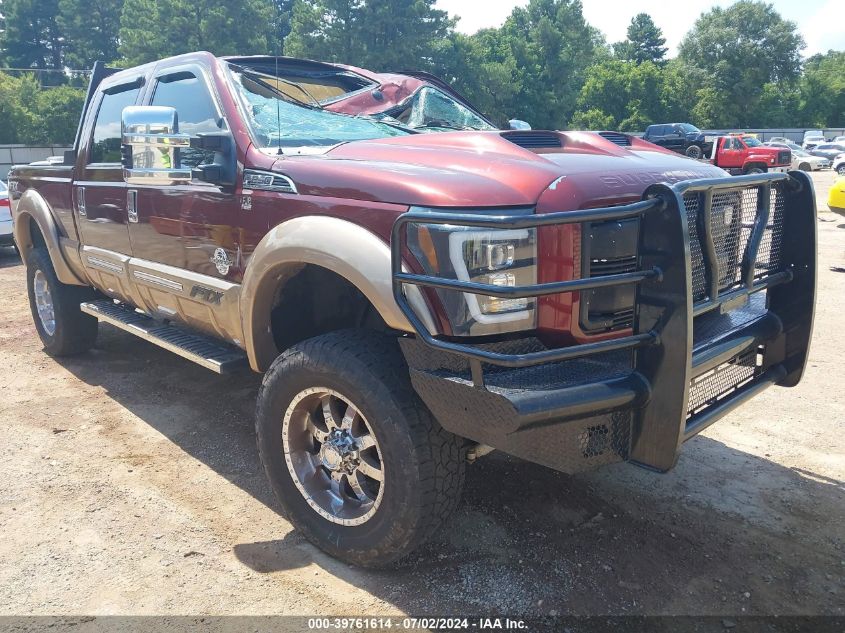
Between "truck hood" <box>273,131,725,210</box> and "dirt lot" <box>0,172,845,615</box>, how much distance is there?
4.81ft

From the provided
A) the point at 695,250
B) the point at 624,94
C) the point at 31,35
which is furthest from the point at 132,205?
the point at 31,35

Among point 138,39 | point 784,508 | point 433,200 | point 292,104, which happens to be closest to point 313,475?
point 433,200

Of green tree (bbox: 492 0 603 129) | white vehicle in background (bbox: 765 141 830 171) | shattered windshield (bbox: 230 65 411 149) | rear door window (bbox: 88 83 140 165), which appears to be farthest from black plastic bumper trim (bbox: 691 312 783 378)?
green tree (bbox: 492 0 603 129)

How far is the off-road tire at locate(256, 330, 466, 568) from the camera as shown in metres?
2.44

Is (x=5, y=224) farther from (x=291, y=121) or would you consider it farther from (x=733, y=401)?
(x=733, y=401)

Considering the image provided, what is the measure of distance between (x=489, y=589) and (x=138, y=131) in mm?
2380

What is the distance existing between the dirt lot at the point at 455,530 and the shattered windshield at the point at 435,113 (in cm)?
198

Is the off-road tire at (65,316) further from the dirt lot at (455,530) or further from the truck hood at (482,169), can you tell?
the truck hood at (482,169)

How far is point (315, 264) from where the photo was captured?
9.01ft

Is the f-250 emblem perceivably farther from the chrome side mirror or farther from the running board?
the chrome side mirror

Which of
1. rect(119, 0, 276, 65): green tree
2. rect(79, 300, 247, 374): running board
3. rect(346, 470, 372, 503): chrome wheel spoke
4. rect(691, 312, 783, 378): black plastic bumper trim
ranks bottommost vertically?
rect(346, 470, 372, 503): chrome wheel spoke

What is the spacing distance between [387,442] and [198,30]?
4002cm

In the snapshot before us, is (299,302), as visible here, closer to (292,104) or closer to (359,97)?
(292,104)

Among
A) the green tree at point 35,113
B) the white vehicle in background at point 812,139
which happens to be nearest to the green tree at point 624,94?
the white vehicle in background at point 812,139
